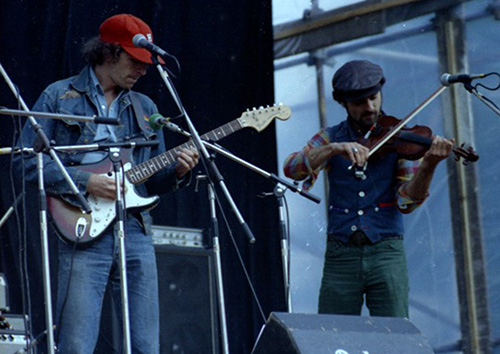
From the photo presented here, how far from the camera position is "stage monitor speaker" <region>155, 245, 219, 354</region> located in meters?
4.72

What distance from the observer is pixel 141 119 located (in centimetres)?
399

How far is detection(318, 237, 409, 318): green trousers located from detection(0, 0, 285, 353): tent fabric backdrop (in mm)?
1653

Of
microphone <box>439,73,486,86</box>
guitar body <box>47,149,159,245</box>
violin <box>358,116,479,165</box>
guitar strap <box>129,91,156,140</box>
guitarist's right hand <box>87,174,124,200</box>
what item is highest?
microphone <box>439,73,486,86</box>

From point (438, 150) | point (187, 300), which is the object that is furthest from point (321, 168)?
point (187, 300)

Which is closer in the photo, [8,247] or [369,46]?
[8,247]

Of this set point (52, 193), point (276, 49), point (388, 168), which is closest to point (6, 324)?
point (52, 193)

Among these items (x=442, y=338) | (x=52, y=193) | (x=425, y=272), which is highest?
(x=52, y=193)

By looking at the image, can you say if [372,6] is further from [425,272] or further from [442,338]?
[442,338]

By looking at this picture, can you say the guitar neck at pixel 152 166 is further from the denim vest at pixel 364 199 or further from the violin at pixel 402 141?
the violin at pixel 402 141

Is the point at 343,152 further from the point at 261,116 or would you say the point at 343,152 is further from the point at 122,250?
the point at 122,250

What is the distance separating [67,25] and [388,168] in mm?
1948

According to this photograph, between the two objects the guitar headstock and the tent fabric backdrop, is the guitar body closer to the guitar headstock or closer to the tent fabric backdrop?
the guitar headstock

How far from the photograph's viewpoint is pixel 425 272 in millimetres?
5223

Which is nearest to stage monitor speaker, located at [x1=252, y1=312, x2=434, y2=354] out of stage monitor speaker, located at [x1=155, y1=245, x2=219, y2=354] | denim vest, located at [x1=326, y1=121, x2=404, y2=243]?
denim vest, located at [x1=326, y1=121, x2=404, y2=243]
